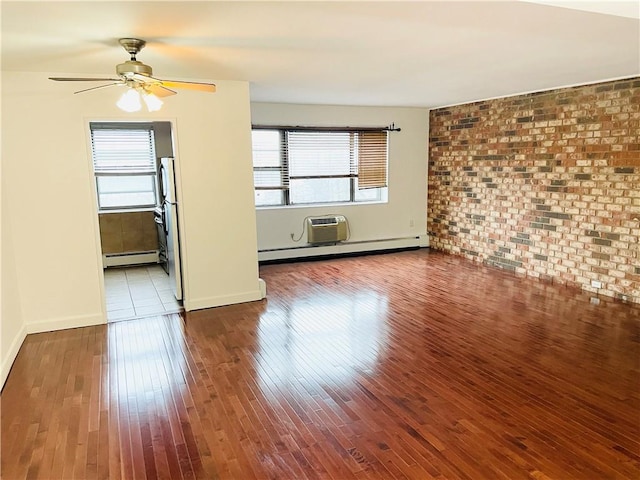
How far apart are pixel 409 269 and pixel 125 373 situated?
3.95 meters

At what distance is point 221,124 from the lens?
14.3 ft

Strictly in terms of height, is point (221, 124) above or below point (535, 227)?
above

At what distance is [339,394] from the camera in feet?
9.39

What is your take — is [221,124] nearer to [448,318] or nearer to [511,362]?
[448,318]

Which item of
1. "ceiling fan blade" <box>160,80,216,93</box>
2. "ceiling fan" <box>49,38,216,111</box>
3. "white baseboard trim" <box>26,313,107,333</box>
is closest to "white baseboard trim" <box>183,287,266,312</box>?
"white baseboard trim" <box>26,313,107,333</box>

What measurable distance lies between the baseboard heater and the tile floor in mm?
137

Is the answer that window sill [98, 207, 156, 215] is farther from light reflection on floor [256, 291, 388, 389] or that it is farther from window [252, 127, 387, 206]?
light reflection on floor [256, 291, 388, 389]

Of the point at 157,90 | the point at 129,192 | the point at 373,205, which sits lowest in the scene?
the point at 373,205

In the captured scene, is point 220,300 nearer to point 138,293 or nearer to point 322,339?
point 138,293

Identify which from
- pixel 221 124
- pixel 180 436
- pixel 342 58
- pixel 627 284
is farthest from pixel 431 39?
pixel 627 284

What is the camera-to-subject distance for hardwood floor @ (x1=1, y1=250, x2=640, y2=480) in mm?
2225

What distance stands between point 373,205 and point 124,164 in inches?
151

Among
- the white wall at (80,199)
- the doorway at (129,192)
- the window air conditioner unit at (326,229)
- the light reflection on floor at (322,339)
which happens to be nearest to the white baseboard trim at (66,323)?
the white wall at (80,199)

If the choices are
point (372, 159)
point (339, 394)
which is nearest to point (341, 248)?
point (372, 159)
